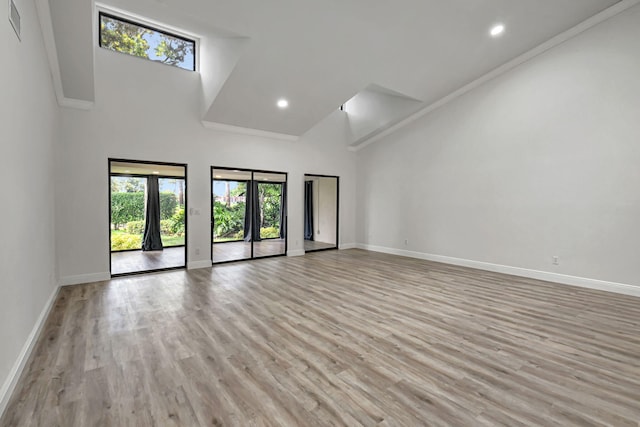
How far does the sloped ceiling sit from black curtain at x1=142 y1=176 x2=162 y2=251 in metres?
3.49

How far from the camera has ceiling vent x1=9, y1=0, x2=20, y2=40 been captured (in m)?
2.12

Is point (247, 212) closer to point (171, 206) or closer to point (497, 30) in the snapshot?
point (171, 206)

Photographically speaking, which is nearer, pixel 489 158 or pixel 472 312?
pixel 472 312

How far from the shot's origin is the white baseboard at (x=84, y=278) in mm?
4806

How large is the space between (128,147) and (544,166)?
7.39 metres

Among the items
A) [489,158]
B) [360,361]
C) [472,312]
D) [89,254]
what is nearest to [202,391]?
[360,361]

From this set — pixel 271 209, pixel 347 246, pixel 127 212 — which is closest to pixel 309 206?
pixel 347 246

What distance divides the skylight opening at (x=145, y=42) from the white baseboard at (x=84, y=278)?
3.85 metres

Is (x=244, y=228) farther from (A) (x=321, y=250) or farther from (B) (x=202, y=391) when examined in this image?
(B) (x=202, y=391)

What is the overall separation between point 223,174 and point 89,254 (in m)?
3.21

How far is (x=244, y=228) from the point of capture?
827cm

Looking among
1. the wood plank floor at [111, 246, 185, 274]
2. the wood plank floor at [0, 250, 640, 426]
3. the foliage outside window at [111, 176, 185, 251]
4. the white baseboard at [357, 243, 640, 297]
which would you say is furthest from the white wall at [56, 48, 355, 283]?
the white baseboard at [357, 243, 640, 297]

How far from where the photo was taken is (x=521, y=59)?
5.64 m

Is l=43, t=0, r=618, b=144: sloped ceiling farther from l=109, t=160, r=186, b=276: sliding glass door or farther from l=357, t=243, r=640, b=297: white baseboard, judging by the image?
l=357, t=243, r=640, b=297: white baseboard
